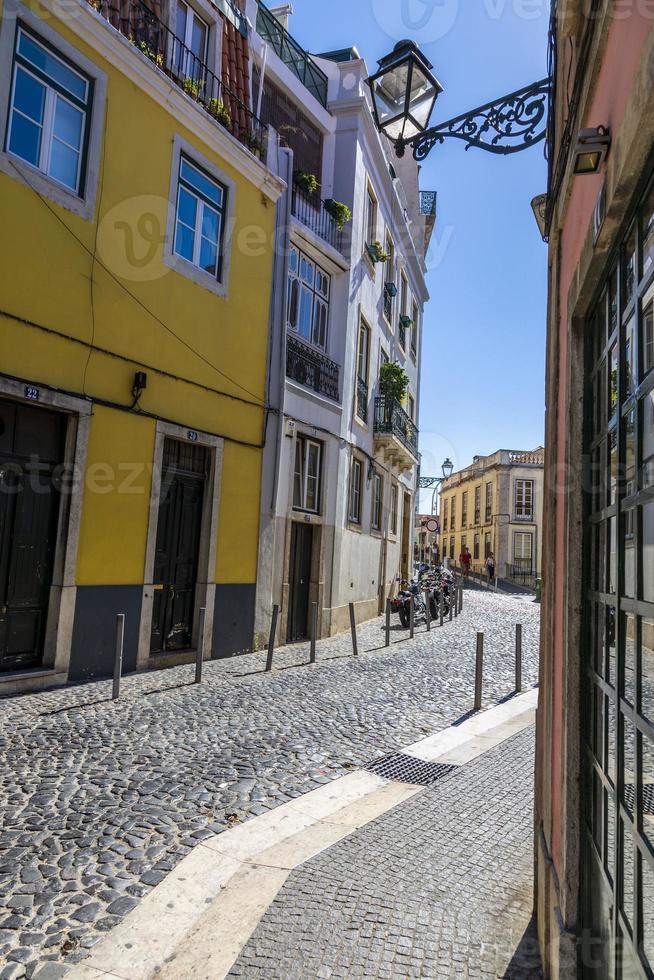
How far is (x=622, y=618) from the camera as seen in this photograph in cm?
197

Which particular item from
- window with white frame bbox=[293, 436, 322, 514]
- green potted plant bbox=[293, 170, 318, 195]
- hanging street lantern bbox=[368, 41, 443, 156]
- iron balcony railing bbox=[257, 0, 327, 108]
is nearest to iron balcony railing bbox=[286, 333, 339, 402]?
window with white frame bbox=[293, 436, 322, 514]

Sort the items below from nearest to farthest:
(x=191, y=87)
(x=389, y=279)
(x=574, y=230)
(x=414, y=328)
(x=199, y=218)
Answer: (x=574, y=230)
(x=191, y=87)
(x=199, y=218)
(x=389, y=279)
(x=414, y=328)

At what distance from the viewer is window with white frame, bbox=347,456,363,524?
1627 centimetres

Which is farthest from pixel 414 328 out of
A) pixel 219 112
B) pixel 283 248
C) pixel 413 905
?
pixel 413 905

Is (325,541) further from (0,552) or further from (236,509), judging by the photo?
(0,552)

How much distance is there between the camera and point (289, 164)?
12.6 metres

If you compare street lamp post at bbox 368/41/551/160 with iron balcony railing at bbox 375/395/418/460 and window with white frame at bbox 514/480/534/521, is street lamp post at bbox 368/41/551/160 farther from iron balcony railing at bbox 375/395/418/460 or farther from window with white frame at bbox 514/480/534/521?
window with white frame at bbox 514/480/534/521

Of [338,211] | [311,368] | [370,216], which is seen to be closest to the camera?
[311,368]

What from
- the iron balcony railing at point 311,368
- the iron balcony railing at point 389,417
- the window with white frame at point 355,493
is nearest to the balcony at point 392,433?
the iron balcony railing at point 389,417

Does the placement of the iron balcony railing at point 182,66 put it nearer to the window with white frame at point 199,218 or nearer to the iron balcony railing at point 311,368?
the window with white frame at point 199,218

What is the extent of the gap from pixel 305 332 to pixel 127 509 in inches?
254

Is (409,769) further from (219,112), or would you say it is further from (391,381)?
(391,381)

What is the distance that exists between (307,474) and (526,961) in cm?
1121

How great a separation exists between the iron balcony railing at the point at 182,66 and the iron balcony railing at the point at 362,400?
234 inches
